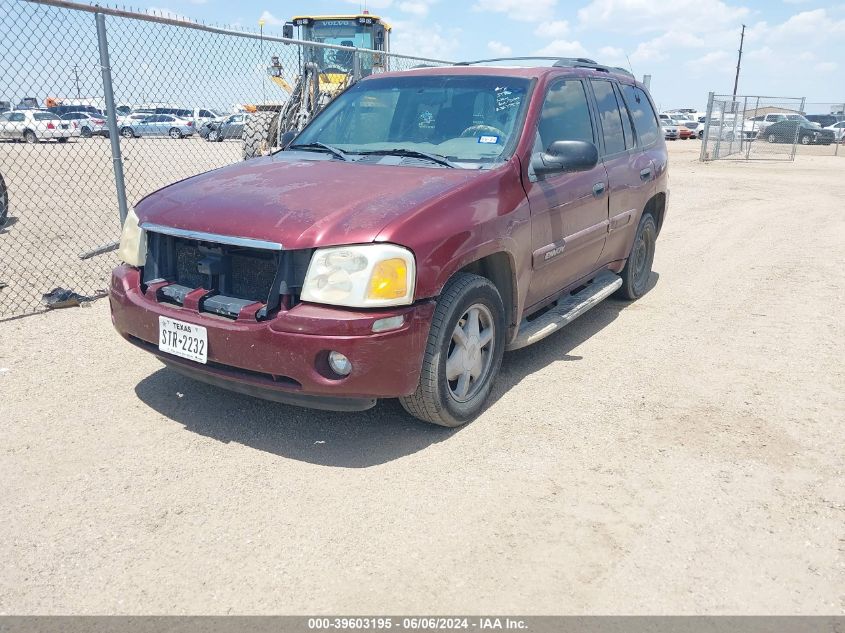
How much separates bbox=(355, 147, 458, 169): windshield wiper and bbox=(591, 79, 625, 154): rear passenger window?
169 cm

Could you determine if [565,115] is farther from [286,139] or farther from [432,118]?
[286,139]

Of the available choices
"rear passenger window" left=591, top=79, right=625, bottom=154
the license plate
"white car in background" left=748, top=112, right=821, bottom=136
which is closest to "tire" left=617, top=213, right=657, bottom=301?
"rear passenger window" left=591, top=79, right=625, bottom=154

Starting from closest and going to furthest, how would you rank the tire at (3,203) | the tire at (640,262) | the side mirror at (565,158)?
the side mirror at (565,158)
the tire at (640,262)
the tire at (3,203)

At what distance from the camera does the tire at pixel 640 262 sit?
5.97 metres

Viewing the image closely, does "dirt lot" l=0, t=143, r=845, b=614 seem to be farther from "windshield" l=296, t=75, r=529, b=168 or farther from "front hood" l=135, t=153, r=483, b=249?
"windshield" l=296, t=75, r=529, b=168

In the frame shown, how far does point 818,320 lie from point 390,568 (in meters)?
4.69

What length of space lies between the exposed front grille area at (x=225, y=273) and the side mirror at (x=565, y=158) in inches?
64.4

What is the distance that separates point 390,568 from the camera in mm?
2576

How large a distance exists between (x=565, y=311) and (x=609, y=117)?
5.34ft

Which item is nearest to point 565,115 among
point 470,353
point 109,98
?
point 470,353

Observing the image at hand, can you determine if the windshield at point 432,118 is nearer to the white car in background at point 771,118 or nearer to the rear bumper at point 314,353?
the rear bumper at point 314,353

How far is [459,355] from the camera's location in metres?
3.59

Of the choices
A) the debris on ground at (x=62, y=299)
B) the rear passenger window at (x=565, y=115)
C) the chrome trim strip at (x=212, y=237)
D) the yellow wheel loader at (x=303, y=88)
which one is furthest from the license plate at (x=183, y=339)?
the yellow wheel loader at (x=303, y=88)

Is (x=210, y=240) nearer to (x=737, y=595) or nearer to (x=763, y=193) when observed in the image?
(x=737, y=595)
